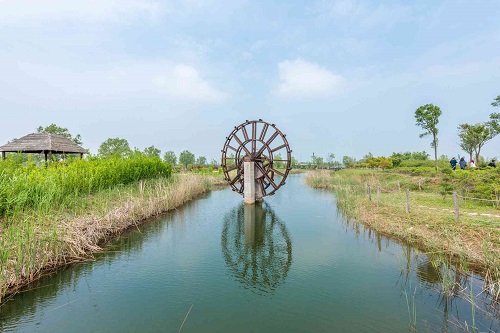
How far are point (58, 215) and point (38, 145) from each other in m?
12.5

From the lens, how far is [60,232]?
577cm

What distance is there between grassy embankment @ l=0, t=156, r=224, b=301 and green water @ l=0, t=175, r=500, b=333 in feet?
1.29

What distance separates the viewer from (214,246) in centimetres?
753

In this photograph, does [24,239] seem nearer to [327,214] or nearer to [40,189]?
[40,189]

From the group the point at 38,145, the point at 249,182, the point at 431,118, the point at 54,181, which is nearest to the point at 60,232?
the point at 54,181

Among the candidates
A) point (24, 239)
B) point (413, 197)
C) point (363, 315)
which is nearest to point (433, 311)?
point (363, 315)

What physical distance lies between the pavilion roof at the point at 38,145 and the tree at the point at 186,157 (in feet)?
80.0

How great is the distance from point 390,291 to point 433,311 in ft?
2.43

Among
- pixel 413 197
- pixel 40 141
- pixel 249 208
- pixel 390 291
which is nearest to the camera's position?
pixel 390 291

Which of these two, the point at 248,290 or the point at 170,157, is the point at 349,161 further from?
the point at 248,290

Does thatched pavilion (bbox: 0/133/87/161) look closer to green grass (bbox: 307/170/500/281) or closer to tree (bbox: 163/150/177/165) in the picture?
green grass (bbox: 307/170/500/281)

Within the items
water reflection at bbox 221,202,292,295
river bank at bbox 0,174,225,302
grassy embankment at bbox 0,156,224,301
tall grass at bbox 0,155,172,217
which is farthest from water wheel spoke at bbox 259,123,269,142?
river bank at bbox 0,174,225,302

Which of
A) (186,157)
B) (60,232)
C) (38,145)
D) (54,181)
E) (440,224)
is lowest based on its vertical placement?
(440,224)

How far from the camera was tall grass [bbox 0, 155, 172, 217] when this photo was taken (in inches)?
241
